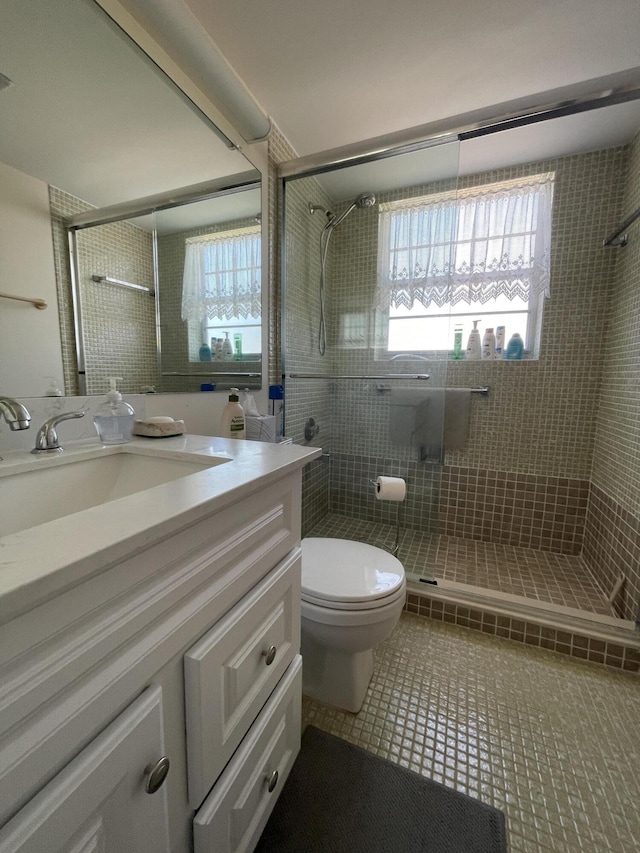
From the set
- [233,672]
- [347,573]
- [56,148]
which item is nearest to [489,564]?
[347,573]

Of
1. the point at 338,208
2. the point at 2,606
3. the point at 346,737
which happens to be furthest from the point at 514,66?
the point at 346,737

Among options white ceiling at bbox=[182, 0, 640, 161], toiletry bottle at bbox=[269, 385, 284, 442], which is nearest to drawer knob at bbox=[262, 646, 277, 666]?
toiletry bottle at bbox=[269, 385, 284, 442]

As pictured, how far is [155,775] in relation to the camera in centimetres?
42

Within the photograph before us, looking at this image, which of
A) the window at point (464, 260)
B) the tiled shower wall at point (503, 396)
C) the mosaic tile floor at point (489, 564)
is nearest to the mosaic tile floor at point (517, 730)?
the mosaic tile floor at point (489, 564)

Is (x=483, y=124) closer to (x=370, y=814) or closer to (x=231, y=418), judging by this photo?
(x=231, y=418)

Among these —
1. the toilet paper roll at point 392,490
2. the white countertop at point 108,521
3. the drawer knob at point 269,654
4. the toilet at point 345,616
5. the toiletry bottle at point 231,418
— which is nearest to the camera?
the white countertop at point 108,521

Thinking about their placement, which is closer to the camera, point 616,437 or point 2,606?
point 2,606

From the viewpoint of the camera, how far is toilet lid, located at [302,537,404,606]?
102 centimetres

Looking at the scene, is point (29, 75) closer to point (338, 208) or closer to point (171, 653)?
point (171, 653)

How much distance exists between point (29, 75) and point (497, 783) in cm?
210

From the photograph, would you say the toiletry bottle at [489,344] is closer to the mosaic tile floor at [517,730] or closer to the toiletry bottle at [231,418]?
the mosaic tile floor at [517,730]

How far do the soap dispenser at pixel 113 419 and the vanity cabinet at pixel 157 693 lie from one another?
0.50 meters

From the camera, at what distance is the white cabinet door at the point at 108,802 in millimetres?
301

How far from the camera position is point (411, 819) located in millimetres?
833
